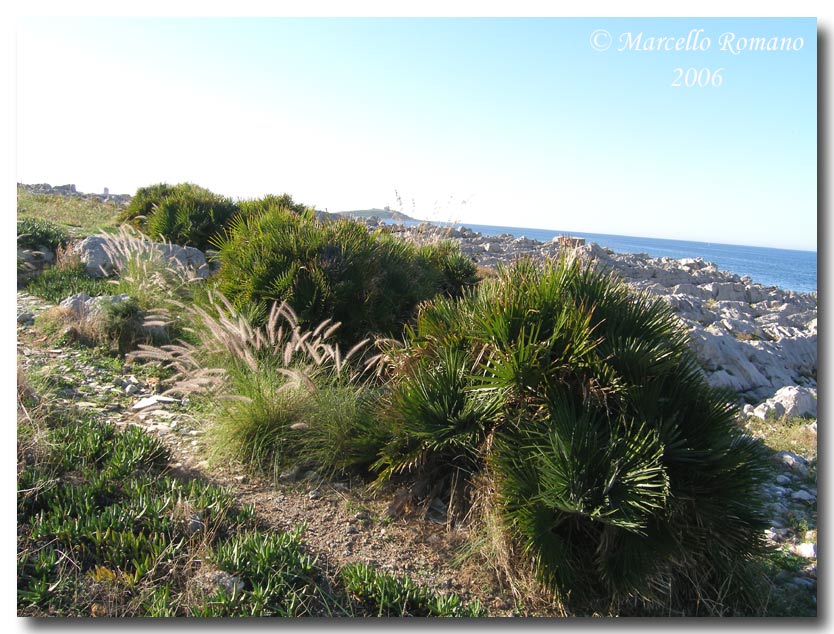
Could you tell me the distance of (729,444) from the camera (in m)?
3.15

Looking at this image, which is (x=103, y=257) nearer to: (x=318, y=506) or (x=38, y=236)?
(x=38, y=236)

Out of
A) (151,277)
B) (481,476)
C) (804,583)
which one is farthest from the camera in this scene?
(151,277)

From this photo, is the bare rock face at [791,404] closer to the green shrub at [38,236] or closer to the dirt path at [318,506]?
the dirt path at [318,506]

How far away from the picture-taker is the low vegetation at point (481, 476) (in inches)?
113

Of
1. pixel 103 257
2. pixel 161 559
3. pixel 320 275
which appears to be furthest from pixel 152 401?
pixel 103 257

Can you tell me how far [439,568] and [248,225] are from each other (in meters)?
5.09

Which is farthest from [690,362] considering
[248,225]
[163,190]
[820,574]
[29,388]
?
[163,190]

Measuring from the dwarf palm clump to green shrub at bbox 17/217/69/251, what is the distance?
336 inches

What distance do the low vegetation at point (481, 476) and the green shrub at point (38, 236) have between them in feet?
19.9

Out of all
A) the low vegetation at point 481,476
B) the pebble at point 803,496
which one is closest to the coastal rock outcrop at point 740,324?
the low vegetation at point 481,476

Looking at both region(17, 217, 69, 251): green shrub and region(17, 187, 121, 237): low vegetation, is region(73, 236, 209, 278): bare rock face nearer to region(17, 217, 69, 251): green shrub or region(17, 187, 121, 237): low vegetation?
region(17, 217, 69, 251): green shrub

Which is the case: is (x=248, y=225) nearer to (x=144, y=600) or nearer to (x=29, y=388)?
(x=29, y=388)

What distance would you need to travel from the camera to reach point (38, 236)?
9.38 m

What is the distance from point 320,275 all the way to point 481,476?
124 inches
